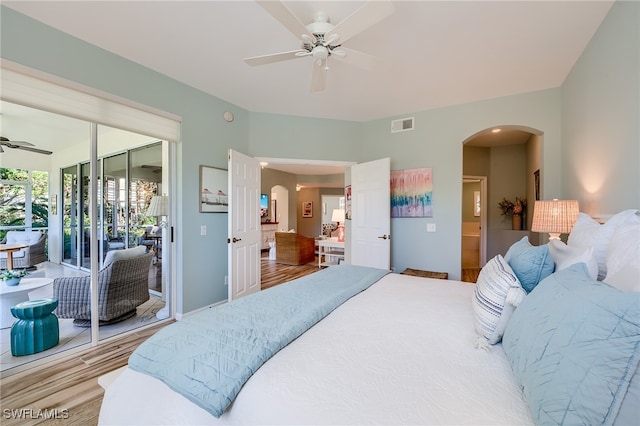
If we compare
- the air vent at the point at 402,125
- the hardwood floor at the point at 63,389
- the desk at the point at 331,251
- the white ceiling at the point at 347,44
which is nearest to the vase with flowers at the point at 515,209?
the white ceiling at the point at 347,44

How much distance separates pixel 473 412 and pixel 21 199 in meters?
3.31

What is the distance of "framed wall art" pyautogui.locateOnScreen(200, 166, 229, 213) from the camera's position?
332 cm

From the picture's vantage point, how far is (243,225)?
3521 mm

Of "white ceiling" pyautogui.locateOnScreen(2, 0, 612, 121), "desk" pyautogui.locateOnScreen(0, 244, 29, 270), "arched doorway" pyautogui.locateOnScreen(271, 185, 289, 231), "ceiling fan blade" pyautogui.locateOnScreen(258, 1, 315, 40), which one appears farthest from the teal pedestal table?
"arched doorway" pyautogui.locateOnScreen(271, 185, 289, 231)

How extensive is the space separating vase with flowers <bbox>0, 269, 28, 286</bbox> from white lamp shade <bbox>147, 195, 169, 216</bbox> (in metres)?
1.20

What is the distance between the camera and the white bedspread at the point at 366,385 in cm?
Answer: 79

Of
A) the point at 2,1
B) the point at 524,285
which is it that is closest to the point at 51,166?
the point at 2,1

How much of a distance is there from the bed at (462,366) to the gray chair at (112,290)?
1866mm

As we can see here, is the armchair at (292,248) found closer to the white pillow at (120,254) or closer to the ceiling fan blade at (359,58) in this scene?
the white pillow at (120,254)

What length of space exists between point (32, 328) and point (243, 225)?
2013 millimetres

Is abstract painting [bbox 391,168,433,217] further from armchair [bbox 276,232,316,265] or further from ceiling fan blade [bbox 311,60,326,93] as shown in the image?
armchair [bbox 276,232,316,265]

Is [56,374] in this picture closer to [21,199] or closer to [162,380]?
[21,199]

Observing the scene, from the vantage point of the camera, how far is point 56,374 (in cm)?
205

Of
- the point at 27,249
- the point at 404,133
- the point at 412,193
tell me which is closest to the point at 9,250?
the point at 27,249
